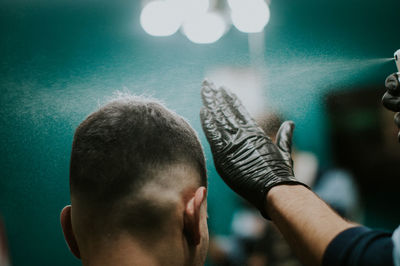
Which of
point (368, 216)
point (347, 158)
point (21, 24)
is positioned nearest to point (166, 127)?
point (21, 24)

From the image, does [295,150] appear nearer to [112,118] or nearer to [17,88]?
[112,118]

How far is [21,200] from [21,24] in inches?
35.1

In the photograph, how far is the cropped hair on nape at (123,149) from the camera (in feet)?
3.10

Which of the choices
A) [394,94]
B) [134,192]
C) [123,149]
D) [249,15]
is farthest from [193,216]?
[249,15]

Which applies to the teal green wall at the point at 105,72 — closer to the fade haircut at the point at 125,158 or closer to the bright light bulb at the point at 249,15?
the bright light bulb at the point at 249,15

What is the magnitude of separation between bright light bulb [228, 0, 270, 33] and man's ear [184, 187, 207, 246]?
1.07m

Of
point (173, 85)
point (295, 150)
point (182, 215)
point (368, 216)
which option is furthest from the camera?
point (368, 216)

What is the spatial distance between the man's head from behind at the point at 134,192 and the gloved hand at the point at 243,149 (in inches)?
13.5

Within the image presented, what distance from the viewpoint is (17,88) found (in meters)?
1.53

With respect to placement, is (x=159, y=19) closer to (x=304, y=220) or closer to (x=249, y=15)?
(x=249, y=15)

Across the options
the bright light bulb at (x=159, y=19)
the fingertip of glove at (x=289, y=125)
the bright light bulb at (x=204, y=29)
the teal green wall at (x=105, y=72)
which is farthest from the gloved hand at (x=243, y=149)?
the bright light bulb at (x=159, y=19)

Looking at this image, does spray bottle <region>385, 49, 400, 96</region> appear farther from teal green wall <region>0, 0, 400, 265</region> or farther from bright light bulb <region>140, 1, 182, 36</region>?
bright light bulb <region>140, 1, 182, 36</region>

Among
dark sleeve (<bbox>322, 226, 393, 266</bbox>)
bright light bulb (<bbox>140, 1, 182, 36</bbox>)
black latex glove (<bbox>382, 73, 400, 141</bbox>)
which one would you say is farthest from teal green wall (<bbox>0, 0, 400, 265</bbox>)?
dark sleeve (<bbox>322, 226, 393, 266</bbox>)

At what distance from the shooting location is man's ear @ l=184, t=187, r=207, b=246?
94 centimetres
